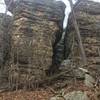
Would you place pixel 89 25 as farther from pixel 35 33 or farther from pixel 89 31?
pixel 35 33

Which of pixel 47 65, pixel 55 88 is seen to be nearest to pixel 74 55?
pixel 47 65

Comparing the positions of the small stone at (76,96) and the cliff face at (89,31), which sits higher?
the cliff face at (89,31)

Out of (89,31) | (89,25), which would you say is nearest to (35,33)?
(89,31)

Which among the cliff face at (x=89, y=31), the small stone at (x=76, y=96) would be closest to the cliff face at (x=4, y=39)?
the cliff face at (x=89, y=31)

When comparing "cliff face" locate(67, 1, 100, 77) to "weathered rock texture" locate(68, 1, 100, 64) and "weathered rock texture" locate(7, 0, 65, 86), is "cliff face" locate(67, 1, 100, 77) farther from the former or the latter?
"weathered rock texture" locate(7, 0, 65, 86)

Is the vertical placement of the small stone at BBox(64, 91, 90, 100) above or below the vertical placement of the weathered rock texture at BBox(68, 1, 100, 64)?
below

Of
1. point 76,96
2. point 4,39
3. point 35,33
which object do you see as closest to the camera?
point 76,96

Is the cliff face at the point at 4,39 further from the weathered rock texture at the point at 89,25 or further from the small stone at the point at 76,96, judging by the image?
the small stone at the point at 76,96

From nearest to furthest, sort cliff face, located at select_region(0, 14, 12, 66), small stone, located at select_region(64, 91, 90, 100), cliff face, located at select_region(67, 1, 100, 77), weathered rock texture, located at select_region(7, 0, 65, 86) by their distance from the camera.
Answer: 1. small stone, located at select_region(64, 91, 90, 100)
2. weathered rock texture, located at select_region(7, 0, 65, 86)
3. cliff face, located at select_region(67, 1, 100, 77)
4. cliff face, located at select_region(0, 14, 12, 66)

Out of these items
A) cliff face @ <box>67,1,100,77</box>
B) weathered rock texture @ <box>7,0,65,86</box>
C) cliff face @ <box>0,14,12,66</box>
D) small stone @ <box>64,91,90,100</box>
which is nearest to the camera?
small stone @ <box>64,91,90,100</box>

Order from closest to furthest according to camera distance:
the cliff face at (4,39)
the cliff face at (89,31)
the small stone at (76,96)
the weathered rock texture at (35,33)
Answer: the small stone at (76,96), the weathered rock texture at (35,33), the cliff face at (89,31), the cliff face at (4,39)

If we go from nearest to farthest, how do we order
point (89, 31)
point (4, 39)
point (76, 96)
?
point (76, 96)
point (89, 31)
point (4, 39)

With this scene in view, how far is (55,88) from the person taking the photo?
1531cm

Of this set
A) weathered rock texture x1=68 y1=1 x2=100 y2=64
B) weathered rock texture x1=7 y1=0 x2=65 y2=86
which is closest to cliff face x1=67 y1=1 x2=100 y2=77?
weathered rock texture x1=68 y1=1 x2=100 y2=64
